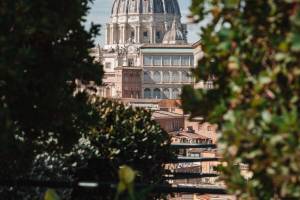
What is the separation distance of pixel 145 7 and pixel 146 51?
2774 cm

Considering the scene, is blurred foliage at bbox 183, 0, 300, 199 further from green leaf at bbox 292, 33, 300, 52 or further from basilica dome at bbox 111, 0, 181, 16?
basilica dome at bbox 111, 0, 181, 16

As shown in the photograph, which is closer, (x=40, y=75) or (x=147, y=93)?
(x=40, y=75)

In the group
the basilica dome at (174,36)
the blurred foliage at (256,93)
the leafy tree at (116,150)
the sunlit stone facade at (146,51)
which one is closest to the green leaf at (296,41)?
the blurred foliage at (256,93)

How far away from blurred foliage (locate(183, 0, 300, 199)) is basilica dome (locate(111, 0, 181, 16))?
159 m

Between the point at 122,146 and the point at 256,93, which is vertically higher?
the point at 256,93

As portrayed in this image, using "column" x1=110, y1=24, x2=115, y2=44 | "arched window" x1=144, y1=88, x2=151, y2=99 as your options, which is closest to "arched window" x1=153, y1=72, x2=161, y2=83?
"arched window" x1=144, y1=88, x2=151, y2=99

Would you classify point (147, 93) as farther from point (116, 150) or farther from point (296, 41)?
point (296, 41)

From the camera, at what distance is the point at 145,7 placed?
6432 inches

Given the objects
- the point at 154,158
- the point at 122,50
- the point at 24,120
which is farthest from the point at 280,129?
the point at 122,50

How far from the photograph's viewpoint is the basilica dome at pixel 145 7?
162750mm

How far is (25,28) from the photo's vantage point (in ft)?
Result: 16.8

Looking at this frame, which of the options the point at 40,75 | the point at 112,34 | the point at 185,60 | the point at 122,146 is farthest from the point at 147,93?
the point at 40,75

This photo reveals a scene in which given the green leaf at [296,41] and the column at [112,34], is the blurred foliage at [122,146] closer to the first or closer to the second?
the green leaf at [296,41]

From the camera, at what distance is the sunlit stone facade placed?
5221 inches
